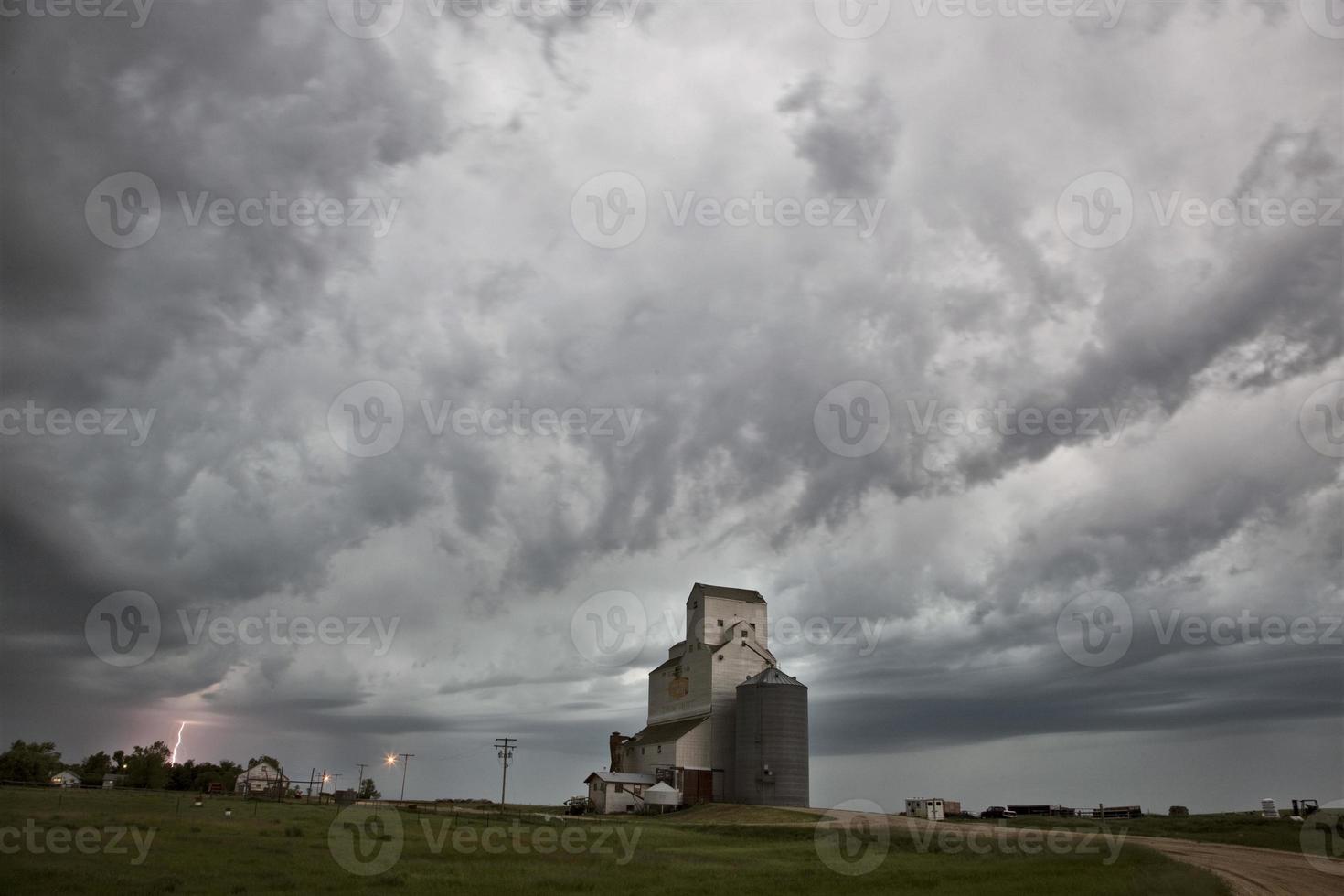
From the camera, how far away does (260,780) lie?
4628 inches

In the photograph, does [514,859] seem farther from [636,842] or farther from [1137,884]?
[1137,884]

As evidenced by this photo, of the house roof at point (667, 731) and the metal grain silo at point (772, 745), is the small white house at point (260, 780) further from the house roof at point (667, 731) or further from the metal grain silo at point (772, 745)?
the metal grain silo at point (772, 745)

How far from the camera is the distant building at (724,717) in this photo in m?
84.4

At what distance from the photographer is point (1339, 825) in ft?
182
